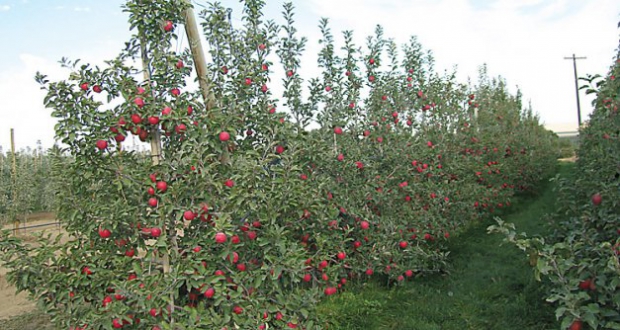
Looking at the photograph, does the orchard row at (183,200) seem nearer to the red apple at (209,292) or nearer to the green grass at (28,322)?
the red apple at (209,292)

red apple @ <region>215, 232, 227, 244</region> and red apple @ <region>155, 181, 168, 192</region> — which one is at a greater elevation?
red apple @ <region>155, 181, 168, 192</region>

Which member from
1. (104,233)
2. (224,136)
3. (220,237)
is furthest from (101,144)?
(220,237)

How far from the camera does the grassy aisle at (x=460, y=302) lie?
4070 millimetres

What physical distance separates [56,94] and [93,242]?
0.99 metres

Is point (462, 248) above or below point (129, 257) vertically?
below

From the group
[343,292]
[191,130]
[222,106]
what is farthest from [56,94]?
[343,292]

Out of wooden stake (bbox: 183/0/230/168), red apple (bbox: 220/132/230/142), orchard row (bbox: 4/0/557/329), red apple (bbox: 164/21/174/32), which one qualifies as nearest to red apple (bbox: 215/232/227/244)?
orchard row (bbox: 4/0/557/329)

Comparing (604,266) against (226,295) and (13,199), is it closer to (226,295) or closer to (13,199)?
(226,295)

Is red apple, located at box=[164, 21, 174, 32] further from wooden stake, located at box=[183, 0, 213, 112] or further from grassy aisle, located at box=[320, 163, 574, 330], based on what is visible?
grassy aisle, located at box=[320, 163, 574, 330]

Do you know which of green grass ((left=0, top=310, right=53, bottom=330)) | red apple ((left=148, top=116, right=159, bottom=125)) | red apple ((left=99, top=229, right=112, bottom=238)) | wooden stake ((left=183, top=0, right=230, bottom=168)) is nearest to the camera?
red apple ((left=99, top=229, right=112, bottom=238))

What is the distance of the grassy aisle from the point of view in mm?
4070

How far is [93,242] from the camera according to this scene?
9.56ft

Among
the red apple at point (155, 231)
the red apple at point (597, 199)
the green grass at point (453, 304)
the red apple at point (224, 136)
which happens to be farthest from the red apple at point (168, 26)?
the red apple at point (597, 199)

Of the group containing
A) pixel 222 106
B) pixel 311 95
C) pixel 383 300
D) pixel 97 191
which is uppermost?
pixel 311 95
